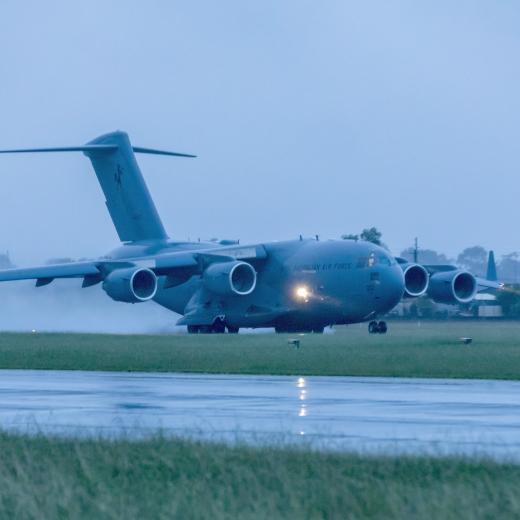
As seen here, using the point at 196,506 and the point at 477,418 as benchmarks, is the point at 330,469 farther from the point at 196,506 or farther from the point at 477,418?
the point at 477,418

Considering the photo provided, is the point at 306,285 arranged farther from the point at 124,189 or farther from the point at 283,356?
the point at 283,356

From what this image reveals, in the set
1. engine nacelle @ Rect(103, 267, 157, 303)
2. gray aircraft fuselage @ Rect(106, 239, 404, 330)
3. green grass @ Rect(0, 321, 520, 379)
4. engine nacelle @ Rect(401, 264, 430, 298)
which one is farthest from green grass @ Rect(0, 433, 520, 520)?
engine nacelle @ Rect(401, 264, 430, 298)

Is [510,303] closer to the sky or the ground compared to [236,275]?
closer to the ground

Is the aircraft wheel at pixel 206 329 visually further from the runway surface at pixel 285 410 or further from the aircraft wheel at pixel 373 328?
the runway surface at pixel 285 410

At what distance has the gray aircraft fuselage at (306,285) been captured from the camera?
2072 inches

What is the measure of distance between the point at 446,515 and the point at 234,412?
8915 millimetres

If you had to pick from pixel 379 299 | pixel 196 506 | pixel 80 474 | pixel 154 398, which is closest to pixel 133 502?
pixel 196 506

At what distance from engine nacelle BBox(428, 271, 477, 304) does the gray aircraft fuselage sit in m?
3.94

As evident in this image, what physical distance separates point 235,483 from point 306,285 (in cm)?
4251

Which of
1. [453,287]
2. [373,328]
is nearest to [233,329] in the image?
[373,328]

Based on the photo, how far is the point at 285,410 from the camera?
61.8ft

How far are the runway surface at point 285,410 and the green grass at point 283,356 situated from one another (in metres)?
Result: 2.84

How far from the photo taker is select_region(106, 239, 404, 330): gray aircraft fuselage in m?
52.6

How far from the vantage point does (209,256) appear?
55.5 meters
